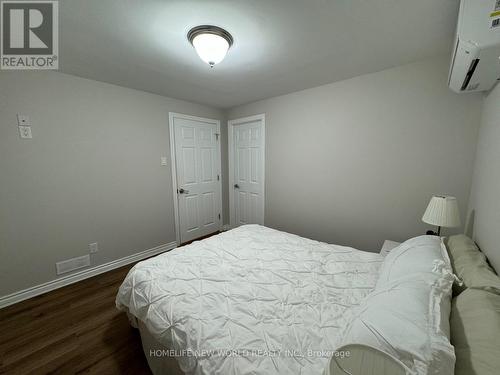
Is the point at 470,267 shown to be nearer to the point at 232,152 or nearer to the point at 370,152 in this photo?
the point at 370,152

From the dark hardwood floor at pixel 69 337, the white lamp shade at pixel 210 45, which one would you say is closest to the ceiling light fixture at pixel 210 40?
the white lamp shade at pixel 210 45

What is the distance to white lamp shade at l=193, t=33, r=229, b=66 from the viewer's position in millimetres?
1408

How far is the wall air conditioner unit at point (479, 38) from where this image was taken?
959 mm

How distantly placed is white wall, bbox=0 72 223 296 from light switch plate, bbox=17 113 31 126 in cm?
4

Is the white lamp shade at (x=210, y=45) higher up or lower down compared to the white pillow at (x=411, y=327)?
higher up

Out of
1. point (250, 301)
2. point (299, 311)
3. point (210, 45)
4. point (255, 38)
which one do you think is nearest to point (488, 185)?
point (299, 311)

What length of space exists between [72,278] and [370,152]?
3.66 meters

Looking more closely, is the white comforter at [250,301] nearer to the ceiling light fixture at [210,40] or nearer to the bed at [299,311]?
the bed at [299,311]

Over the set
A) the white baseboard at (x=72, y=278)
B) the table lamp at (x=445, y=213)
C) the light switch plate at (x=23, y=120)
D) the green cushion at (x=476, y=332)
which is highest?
the light switch plate at (x=23, y=120)

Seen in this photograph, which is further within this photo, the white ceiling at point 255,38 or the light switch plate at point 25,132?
the light switch plate at point 25,132

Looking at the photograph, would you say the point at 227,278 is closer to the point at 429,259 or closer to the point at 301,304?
the point at 301,304

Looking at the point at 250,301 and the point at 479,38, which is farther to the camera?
the point at 250,301

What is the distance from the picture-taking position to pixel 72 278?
2.26 metres

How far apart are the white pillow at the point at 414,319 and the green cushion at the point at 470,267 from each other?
7 centimetres
